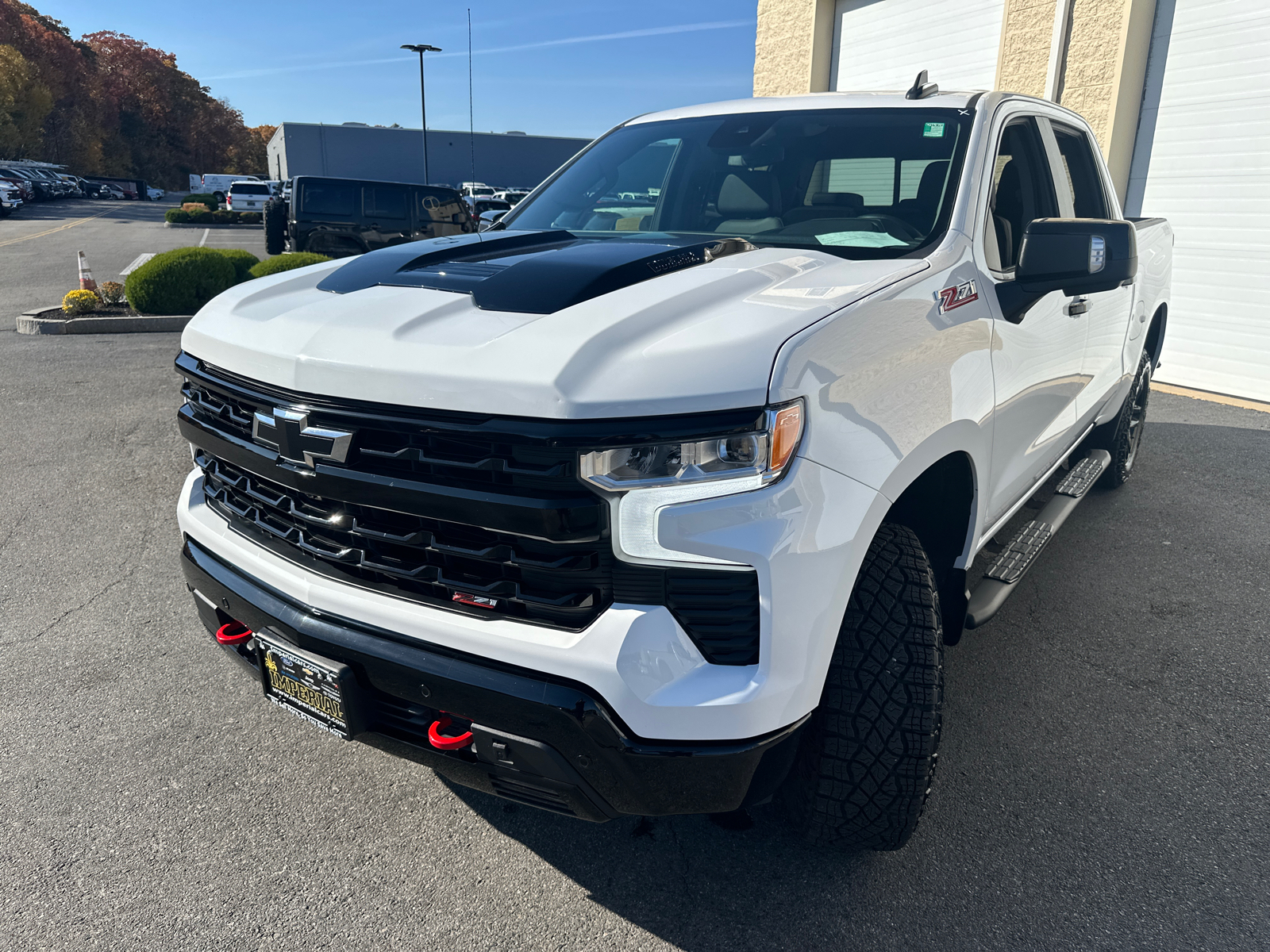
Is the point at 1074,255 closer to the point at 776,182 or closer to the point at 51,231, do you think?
the point at 776,182

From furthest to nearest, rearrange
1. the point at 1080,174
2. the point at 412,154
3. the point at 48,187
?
the point at 412,154, the point at 48,187, the point at 1080,174

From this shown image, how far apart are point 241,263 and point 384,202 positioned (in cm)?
318

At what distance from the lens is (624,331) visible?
180 cm

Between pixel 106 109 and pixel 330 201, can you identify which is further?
pixel 106 109

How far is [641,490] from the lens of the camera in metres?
1.66

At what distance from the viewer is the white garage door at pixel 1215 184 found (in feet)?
26.1

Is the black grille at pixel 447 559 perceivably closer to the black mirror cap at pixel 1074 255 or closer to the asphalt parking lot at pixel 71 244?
the black mirror cap at pixel 1074 255

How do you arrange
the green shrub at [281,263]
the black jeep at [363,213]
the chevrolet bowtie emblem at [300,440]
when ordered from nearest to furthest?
the chevrolet bowtie emblem at [300,440] → the green shrub at [281,263] → the black jeep at [363,213]

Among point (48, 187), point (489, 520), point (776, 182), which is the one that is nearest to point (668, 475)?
point (489, 520)

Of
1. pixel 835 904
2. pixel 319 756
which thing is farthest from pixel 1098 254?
pixel 319 756

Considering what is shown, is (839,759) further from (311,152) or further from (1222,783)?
(311,152)

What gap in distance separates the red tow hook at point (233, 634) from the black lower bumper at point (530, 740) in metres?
0.32

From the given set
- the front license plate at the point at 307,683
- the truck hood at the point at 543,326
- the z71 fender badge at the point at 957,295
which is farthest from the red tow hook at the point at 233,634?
the z71 fender badge at the point at 957,295

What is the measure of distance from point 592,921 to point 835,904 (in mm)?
581
